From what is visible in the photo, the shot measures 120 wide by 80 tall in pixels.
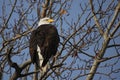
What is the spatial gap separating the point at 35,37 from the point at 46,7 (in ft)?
4.29

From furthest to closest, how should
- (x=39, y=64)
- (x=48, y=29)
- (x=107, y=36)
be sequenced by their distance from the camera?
(x=48, y=29), (x=39, y=64), (x=107, y=36)

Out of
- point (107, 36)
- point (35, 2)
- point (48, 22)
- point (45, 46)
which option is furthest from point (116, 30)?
point (35, 2)

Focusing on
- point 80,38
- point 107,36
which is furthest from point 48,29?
point 107,36

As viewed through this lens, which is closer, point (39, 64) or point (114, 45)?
point (114, 45)

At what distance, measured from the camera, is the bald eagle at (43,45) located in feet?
16.1

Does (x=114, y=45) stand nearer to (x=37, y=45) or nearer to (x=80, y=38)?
(x=80, y=38)

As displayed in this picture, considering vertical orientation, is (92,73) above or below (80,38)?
below

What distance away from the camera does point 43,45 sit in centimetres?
508

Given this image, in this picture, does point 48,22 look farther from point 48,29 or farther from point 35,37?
point 35,37

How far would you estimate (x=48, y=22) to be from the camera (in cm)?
611

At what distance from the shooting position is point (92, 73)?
4383 mm

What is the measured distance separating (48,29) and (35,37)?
1.46 ft

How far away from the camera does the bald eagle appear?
4.92m

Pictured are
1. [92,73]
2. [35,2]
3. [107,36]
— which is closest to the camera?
→ [92,73]
